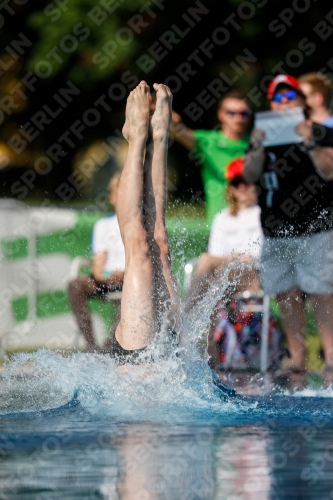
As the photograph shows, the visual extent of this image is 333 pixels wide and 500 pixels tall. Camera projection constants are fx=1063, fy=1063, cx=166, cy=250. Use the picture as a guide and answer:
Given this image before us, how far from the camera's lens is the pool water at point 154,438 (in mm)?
2602

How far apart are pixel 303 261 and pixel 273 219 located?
353 millimetres

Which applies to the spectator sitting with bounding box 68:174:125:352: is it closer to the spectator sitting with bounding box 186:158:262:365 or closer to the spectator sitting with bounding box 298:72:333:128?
the spectator sitting with bounding box 186:158:262:365

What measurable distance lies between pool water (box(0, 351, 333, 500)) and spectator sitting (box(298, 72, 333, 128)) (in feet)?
7.15

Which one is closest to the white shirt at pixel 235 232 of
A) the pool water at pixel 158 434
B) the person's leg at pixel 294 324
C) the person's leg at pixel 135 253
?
the person's leg at pixel 294 324

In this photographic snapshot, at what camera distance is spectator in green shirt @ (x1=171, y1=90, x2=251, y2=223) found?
24.5 feet

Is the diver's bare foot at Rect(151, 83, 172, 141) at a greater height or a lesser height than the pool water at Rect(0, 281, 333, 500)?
greater

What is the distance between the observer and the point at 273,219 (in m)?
6.62

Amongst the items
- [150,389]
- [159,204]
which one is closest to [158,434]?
[150,389]

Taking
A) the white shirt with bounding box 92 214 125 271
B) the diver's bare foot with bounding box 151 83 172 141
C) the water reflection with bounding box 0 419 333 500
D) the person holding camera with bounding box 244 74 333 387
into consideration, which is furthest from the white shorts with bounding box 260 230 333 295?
the water reflection with bounding box 0 419 333 500

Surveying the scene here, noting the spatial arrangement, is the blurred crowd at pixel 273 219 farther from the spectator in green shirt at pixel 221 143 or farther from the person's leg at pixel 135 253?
the person's leg at pixel 135 253

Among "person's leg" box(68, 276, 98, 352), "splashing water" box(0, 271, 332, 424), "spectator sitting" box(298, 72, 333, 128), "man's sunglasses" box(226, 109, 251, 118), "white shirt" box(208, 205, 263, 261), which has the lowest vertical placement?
"person's leg" box(68, 276, 98, 352)

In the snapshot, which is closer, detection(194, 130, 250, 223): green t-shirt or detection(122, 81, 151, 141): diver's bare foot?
detection(122, 81, 151, 141): diver's bare foot

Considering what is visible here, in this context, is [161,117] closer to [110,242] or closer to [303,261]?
[303,261]

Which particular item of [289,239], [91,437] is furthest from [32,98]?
[91,437]
